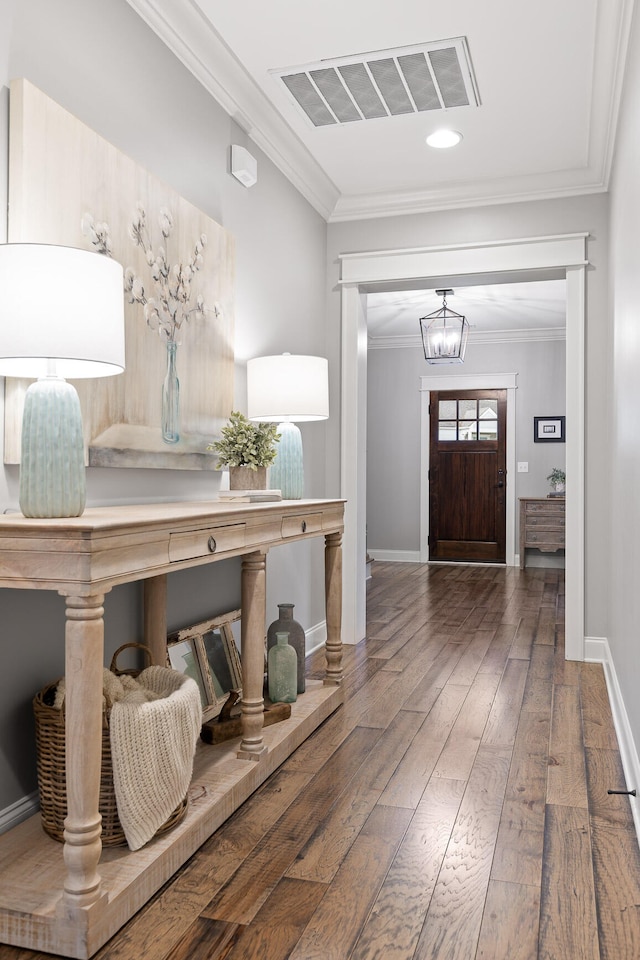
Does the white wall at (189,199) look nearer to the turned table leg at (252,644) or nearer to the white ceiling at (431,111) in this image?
the white ceiling at (431,111)

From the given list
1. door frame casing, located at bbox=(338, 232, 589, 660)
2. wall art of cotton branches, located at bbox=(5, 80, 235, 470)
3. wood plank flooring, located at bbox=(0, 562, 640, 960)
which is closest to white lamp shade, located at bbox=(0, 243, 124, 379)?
wall art of cotton branches, located at bbox=(5, 80, 235, 470)

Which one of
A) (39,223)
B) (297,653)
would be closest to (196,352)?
(39,223)

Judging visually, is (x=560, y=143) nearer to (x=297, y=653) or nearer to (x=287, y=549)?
(x=287, y=549)

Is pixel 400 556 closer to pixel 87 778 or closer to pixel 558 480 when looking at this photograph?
pixel 558 480

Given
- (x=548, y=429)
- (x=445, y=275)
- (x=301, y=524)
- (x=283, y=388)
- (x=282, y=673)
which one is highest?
(x=445, y=275)

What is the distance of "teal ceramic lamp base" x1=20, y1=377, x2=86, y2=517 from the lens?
1.63 meters

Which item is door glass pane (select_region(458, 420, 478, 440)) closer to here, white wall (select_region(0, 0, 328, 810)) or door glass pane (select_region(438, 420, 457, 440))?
door glass pane (select_region(438, 420, 457, 440))

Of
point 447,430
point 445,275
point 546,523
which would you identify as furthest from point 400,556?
point 445,275

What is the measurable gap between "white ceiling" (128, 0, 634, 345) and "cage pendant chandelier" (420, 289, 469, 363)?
5.49 ft

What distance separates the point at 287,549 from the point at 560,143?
7.79 feet

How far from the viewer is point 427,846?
6.34 ft

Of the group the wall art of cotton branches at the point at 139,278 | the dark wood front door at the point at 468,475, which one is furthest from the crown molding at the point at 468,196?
the dark wood front door at the point at 468,475

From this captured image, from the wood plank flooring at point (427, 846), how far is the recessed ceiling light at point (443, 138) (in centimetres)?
256

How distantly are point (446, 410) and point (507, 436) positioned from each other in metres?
0.73
